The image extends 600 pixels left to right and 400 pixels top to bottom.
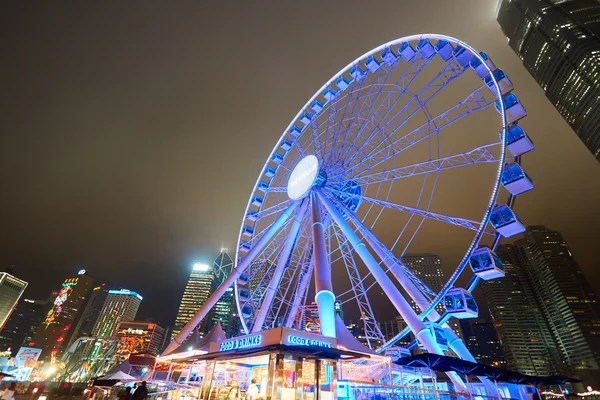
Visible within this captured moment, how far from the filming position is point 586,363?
325ft

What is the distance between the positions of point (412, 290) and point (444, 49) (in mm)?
14497

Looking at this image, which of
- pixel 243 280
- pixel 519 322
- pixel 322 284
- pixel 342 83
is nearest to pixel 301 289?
pixel 243 280

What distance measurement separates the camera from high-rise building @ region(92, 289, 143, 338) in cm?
17025

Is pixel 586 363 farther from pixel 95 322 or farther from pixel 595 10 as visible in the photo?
pixel 95 322

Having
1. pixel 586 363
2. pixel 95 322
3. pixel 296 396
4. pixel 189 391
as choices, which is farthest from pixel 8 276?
pixel 586 363

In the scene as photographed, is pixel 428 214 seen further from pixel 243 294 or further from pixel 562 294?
pixel 562 294

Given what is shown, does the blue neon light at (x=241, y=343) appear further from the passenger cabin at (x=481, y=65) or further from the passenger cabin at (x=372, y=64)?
the passenger cabin at (x=372, y=64)

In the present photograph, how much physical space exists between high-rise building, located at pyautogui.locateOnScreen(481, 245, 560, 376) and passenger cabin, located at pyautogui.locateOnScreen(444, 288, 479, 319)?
133 meters

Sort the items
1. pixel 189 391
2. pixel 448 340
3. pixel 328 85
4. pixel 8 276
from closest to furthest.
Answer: pixel 448 340, pixel 189 391, pixel 328 85, pixel 8 276

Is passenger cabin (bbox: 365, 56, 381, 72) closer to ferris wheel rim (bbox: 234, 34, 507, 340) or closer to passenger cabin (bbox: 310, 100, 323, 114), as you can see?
ferris wheel rim (bbox: 234, 34, 507, 340)

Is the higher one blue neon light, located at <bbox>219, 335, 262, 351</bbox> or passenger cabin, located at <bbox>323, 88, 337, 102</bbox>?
passenger cabin, located at <bbox>323, 88, 337, 102</bbox>

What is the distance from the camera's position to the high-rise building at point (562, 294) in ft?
372

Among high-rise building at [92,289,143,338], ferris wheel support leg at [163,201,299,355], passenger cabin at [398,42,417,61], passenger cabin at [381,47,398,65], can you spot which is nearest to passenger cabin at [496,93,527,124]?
passenger cabin at [398,42,417,61]

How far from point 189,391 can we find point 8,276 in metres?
176
